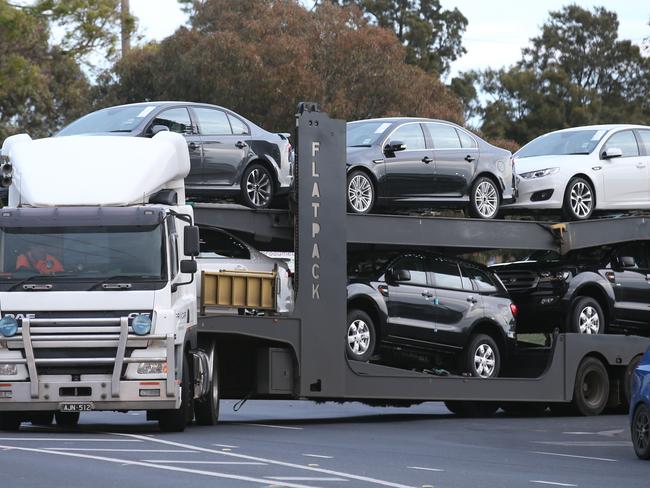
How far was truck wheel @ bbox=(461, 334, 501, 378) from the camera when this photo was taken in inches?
811

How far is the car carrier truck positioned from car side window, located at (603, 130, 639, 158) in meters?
2.72

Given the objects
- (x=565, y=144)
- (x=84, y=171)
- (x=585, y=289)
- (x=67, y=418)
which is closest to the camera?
(x=84, y=171)

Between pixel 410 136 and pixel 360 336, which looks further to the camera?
pixel 410 136

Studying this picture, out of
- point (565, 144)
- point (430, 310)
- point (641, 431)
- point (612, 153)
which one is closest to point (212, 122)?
point (430, 310)

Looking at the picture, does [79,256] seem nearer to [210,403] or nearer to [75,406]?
[75,406]

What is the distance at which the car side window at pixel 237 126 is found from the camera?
61.4ft

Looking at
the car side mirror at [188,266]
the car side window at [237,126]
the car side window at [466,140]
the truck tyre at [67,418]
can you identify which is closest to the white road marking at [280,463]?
the car side mirror at [188,266]

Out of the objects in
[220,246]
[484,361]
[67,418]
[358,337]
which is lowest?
[67,418]

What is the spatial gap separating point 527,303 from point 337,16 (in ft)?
92.4

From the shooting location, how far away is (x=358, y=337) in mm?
19156

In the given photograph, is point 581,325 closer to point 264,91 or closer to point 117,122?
point 117,122

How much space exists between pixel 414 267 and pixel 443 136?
77.6 inches

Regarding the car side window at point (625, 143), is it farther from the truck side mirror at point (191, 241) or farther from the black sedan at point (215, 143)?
the truck side mirror at point (191, 241)

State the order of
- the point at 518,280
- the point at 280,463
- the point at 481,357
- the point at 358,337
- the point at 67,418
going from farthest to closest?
the point at 518,280 → the point at 481,357 → the point at 358,337 → the point at 67,418 → the point at 280,463
